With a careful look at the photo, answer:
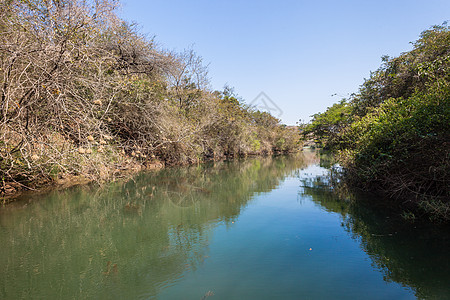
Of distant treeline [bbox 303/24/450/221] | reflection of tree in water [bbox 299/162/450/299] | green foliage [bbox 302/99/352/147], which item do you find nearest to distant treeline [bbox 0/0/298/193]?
reflection of tree in water [bbox 299/162/450/299]

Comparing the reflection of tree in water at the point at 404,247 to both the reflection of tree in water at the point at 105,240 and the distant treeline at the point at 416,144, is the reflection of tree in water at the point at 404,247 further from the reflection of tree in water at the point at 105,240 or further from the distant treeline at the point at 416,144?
the reflection of tree in water at the point at 105,240

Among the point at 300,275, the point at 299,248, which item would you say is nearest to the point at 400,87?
the point at 299,248

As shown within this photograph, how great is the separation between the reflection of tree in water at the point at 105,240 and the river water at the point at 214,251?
2 cm

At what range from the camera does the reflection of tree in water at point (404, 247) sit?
3.36 meters

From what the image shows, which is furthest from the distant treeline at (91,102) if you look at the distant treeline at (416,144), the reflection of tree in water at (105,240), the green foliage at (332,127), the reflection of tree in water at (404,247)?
the green foliage at (332,127)

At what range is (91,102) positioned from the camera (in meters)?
7.40

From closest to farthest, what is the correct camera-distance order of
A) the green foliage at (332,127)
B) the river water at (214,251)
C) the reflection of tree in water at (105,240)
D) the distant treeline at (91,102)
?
the river water at (214,251)
the reflection of tree in water at (105,240)
the distant treeline at (91,102)
the green foliage at (332,127)

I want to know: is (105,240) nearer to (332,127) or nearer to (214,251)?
(214,251)

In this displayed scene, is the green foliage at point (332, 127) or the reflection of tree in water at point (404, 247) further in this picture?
the green foliage at point (332, 127)

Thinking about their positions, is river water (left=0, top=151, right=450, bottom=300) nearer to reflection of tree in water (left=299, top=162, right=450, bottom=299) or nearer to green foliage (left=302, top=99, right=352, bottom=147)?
reflection of tree in water (left=299, top=162, right=450, bottom=299)

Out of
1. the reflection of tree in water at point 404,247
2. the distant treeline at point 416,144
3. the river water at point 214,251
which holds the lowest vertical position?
the reflection of tree in water at point 404,247

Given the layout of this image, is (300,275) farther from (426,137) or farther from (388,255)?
(426,137)

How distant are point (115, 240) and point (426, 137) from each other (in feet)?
23.0

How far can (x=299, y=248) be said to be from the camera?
14.7ft
